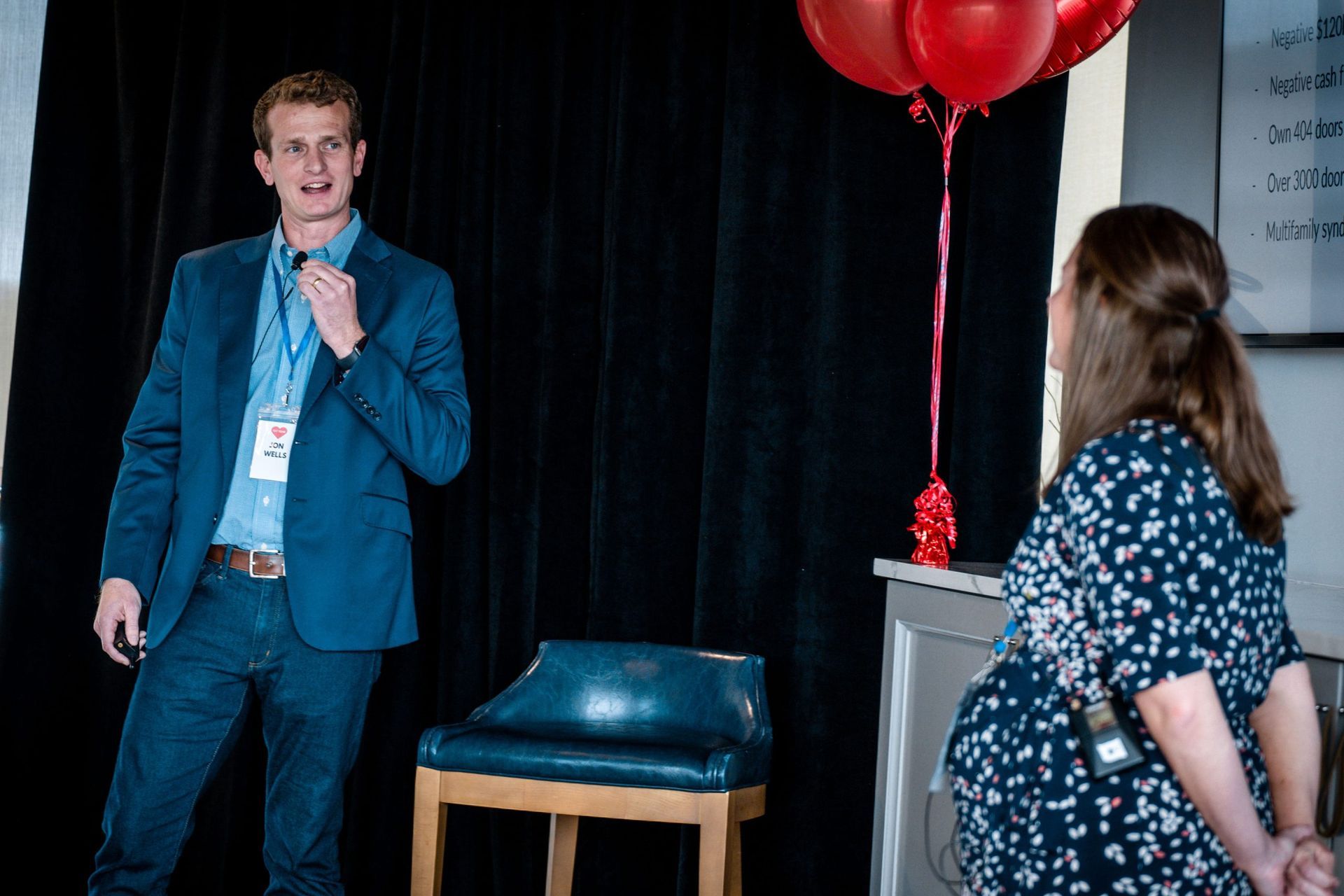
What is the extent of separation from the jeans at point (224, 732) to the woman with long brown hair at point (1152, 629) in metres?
1.18

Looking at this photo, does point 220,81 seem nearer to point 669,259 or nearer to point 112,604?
point 669,259

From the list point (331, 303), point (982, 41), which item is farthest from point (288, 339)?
point (982, 41)

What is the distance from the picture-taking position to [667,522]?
8.41 feet

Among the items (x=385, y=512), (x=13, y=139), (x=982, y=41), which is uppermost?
(x=13, y=139)

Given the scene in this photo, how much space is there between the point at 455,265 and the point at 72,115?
3.95 feet

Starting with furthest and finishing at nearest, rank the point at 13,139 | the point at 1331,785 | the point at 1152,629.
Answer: the point at 13,139
the point at 1331,785
the point at 1152,629

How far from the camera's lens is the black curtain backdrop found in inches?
90.0

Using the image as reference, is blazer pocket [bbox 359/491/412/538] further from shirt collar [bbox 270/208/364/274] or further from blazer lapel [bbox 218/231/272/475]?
shirt collar [bbox 270/208/364/274]

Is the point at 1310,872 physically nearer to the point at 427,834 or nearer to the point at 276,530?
the point at 427,834

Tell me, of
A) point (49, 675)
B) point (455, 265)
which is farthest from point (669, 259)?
point (49, 675)

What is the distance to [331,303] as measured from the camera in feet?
6.33

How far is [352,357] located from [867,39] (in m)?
1.03

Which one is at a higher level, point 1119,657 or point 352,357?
point 352,357

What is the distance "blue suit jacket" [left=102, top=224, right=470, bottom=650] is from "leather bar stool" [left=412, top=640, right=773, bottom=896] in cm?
27
